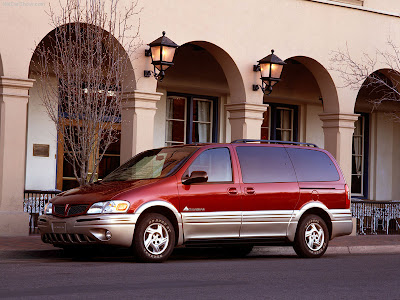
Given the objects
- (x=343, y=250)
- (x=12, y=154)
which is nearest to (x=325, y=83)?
(x=343, y=250)

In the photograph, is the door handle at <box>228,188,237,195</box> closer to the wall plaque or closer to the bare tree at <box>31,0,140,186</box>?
the bare tree at <box>31,0,140,186</box>

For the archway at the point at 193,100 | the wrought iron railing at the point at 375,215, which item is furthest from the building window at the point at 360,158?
the archway at the point at 193,100

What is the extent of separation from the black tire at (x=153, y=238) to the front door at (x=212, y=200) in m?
0.30

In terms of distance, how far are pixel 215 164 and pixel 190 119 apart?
846 centimetres

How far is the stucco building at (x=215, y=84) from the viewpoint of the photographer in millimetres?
14445

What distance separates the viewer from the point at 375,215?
64.6ft

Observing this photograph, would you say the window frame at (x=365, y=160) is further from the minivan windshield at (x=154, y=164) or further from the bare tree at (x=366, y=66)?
the minivan windshield at (x=154, y=164)

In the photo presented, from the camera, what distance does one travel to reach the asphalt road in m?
8.00

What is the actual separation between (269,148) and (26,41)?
475cm

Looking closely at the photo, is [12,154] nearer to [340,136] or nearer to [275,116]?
[340,136]

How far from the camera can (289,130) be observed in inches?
873

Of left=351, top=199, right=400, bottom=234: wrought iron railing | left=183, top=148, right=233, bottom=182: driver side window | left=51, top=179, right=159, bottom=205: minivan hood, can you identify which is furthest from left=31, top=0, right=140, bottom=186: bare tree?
left=351, top=199, right=400, bottom=234: wrought iron railing

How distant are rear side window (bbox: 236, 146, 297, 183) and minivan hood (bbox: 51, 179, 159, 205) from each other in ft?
4.95

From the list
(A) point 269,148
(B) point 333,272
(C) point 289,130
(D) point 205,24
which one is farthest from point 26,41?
(C) point 289,130
